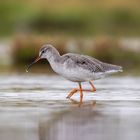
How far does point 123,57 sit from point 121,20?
1118cm

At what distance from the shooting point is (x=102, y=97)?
14953 millimetres

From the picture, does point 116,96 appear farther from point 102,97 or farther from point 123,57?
point 123,57

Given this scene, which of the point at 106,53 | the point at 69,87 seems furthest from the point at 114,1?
the point at 69,87

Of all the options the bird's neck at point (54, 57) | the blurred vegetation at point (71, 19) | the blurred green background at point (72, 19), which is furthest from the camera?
the blurred vegetation at point (71, 19)

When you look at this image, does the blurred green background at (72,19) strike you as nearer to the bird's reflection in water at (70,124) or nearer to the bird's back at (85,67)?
the bird's back at (85,67)

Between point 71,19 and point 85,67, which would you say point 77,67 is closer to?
point 85,67

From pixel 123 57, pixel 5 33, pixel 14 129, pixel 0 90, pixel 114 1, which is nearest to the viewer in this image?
pixel 14 129

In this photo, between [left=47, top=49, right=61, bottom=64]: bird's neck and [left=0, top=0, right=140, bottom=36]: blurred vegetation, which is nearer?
[left=47, top=49, right=61, bottom=64]: bird's neck

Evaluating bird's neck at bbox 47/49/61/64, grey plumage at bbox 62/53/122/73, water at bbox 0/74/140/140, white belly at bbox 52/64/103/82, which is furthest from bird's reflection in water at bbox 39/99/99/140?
bird's neck at bbox 47/49/61/64

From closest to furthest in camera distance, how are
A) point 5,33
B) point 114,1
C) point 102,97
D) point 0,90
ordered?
point 102,97
point 0,90
point 5,33
point 114,1

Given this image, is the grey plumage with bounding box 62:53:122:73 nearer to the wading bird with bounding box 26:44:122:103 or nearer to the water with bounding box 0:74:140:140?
the wading bird with bounding box 26:44:122:103

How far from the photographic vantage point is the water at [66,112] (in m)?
10.6

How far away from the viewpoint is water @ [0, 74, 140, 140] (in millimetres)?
10586

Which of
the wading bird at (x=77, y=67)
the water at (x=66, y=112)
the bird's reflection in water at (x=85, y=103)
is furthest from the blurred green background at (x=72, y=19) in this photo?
the bird's reflection in water at (x=85, y=103)
